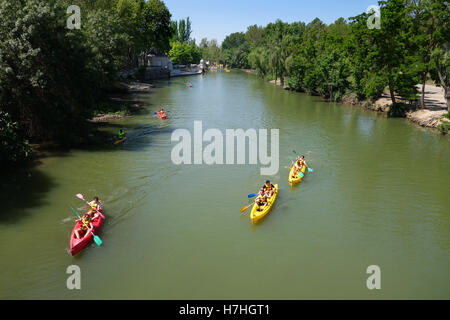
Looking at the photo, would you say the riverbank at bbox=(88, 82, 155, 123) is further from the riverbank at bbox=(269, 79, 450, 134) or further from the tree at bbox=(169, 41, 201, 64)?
the tree at bbox=(169, 41, 201, 64)

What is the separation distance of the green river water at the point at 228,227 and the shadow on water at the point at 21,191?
100 millimetres

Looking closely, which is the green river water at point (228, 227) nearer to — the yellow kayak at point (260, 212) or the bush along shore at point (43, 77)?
the yellow kayak at point (260, 212)

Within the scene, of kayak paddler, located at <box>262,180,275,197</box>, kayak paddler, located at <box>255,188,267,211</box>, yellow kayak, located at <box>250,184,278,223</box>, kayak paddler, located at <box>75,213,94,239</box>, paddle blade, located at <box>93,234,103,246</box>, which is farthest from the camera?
kayak paddler, located at <box>262,180,275,197</box>

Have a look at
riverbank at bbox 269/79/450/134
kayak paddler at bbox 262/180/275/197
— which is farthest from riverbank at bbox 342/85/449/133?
kayak paddler at bbox 262/180/275/197

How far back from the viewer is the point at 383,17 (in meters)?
38.7

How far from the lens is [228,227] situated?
16.5 metres

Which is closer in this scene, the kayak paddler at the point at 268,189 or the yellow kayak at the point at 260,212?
the yellow kayak at the point at 260,212

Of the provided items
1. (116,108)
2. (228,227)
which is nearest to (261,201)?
(228,227)

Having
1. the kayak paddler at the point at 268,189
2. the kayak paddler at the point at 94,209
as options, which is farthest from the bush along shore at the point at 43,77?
the kayak paddler at the point at 268,189

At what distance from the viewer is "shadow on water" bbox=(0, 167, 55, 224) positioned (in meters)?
16.7

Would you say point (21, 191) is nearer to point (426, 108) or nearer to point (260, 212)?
point (260, 212)

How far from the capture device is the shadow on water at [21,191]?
16.7 m

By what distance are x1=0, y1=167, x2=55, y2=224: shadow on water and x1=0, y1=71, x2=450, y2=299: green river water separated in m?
0.10

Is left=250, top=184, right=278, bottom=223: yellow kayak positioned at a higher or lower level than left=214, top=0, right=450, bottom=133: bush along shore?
lower
